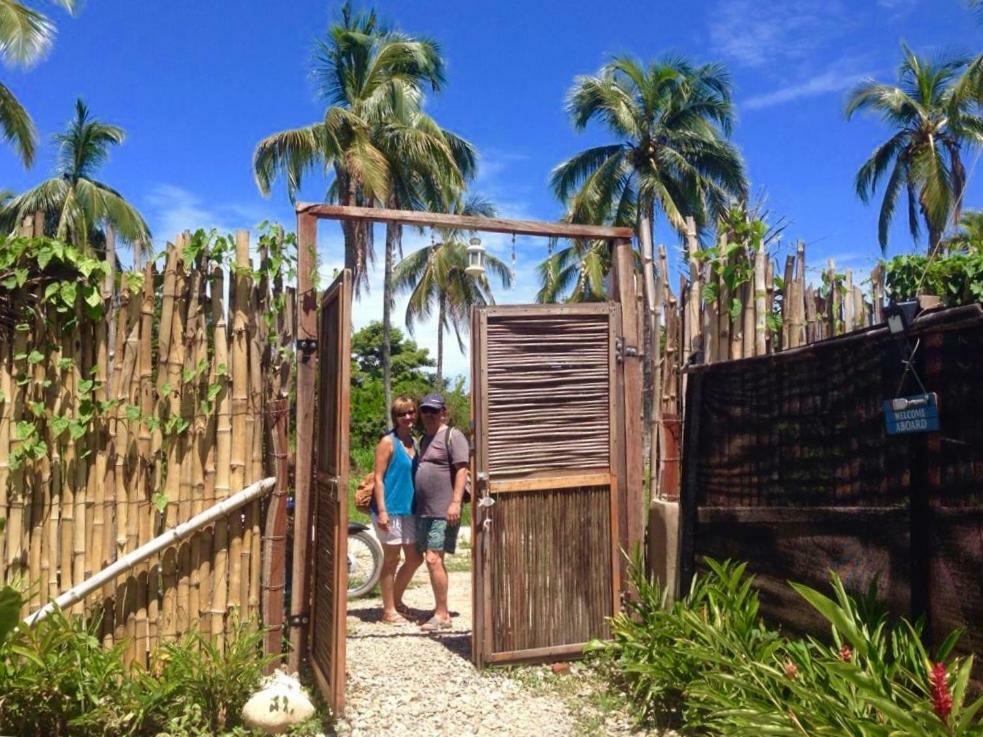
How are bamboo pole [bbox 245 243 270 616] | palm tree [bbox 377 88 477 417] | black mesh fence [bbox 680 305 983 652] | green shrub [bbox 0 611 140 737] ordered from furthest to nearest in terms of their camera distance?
1. palm tree [bbox 377 88 477 417]
2. bamboo pole [bbox 245 243 270 616]
3. green shrub [bbox 0 611 140 737]
4. black mesh fence [bbox 680 305 983 652]

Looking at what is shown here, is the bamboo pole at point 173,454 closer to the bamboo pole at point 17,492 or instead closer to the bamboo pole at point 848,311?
the bamboo pole at point 17,492

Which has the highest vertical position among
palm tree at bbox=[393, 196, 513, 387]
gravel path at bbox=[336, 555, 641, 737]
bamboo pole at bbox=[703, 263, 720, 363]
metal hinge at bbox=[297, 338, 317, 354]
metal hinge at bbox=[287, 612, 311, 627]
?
palm tree at bbox=[393, 196, 513, 387]

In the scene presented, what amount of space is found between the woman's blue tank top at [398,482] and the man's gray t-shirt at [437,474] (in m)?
0.11

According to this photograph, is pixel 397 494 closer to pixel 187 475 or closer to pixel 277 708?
pixel 187 475

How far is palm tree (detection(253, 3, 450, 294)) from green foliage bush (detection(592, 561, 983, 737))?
60.8ft

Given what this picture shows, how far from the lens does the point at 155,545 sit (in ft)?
15.2

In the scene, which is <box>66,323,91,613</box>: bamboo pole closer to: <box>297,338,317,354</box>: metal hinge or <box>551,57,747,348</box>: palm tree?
<box>297,338,317,354</box>: metal hinge

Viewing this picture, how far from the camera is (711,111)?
93.8ft

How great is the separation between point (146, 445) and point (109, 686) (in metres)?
1.19

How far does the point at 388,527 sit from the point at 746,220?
3.12 metres

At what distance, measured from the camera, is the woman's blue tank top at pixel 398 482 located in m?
6.44

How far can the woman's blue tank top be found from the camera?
21.1 ft

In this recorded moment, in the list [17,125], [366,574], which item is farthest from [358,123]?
[366,574]

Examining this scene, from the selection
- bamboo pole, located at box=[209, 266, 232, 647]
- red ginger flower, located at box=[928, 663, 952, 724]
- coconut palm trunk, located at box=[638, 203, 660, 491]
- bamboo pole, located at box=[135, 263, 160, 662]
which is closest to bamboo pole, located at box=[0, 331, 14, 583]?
bamboo pole, located at box=[135, 263, 160, 662]
